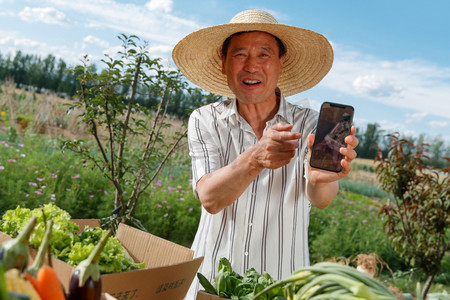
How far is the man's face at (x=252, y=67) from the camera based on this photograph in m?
2.02

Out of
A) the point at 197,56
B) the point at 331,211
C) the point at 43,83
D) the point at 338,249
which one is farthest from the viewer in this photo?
the point at 43,83

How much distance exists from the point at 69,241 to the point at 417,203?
16.8 feet

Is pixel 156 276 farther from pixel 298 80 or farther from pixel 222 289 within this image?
pixel 298 80

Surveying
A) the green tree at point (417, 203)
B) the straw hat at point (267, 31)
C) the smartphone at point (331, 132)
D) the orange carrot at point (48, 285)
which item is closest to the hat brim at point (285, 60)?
the straw hat at point (267, 31)

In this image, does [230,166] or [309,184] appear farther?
[309,184]

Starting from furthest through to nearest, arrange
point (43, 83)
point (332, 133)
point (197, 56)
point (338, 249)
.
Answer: point (43, 83) → point (338, 249) → point (197, 56) → point (332, 133)

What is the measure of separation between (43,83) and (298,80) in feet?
60.1

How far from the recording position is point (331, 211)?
7.80 m

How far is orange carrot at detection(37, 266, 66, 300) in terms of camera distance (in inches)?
29.7

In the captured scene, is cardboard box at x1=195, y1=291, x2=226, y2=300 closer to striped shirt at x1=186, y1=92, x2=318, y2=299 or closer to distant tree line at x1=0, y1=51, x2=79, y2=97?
striped shirt at x1=186, y1=92, x2=318, y2=299

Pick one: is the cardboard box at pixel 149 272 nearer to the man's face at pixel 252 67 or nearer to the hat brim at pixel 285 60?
the man's face at pixel 252 67

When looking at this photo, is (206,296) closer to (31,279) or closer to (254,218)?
(31,279)

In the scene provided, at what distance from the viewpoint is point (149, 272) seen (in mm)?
1103

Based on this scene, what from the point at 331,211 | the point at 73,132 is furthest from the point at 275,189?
the point at 73,132
